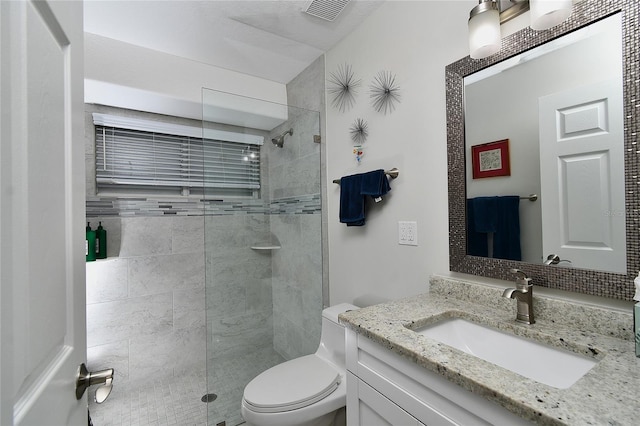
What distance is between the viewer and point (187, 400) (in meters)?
2.12

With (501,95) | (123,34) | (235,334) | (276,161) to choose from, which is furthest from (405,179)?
(123,34)

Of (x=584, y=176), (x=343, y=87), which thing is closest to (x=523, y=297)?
(x=584, y=176)

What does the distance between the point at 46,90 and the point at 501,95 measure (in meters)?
1.40

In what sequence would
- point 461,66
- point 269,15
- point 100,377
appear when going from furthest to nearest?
point 269,15 → point 461,66 → point 100,377

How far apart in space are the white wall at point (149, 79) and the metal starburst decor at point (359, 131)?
109 cm

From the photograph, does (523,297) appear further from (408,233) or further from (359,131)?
(359,131)

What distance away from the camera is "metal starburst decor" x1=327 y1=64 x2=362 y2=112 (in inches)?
74.3

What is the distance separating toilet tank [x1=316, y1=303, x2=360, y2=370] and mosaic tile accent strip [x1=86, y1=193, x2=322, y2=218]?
30.5 inches

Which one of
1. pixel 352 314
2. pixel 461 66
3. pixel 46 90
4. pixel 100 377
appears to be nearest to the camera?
pixel 46 90

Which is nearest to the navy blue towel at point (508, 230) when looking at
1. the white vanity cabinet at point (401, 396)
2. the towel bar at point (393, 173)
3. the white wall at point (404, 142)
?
the white wall at point (404, 142)

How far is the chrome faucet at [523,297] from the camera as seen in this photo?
0.96 meters

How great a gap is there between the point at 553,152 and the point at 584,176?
125 mm

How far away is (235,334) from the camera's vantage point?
201cm

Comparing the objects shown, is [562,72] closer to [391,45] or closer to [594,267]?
[594,267]
